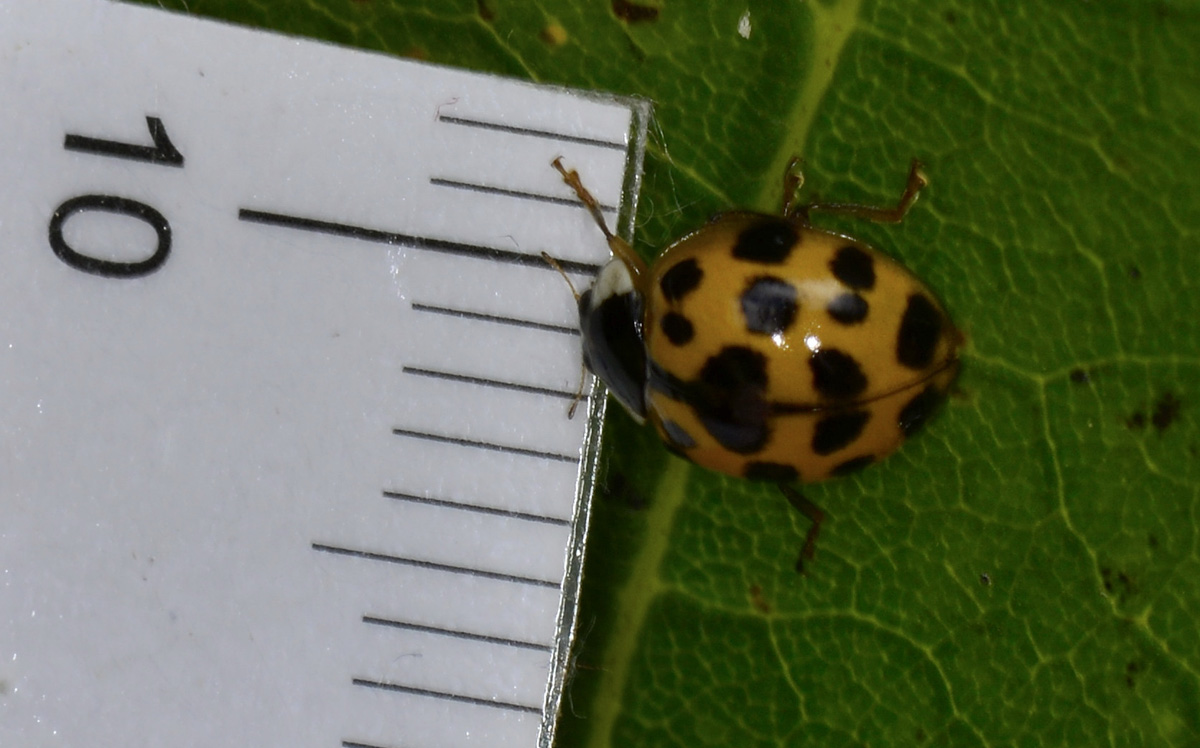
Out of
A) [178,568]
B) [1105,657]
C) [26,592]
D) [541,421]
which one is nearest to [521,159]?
[541,421]

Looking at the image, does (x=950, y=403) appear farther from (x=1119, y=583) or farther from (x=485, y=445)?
(x=485, y=445)

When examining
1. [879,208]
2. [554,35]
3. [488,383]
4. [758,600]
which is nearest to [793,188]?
[879,208]

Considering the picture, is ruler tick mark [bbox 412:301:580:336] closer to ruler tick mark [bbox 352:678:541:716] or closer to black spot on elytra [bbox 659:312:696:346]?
black spot on elytra [bbox 659:312:696:346]

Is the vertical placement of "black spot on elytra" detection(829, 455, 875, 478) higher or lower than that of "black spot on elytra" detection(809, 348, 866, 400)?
lower


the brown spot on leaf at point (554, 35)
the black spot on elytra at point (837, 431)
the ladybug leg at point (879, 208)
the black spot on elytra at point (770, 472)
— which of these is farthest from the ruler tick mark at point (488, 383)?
the brown spot on leaf at point (554, 35)

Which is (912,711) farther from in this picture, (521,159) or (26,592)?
(26,592)

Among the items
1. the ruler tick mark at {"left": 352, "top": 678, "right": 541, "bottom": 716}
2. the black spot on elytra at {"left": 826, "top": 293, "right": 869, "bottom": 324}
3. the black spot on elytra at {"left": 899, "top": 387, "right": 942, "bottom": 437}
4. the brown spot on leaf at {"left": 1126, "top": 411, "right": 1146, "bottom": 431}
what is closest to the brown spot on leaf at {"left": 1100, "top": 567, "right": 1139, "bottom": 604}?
the brown spot on leaf at {"left": 1126, "top": 411, "right": 1146, "bottom": 431}
